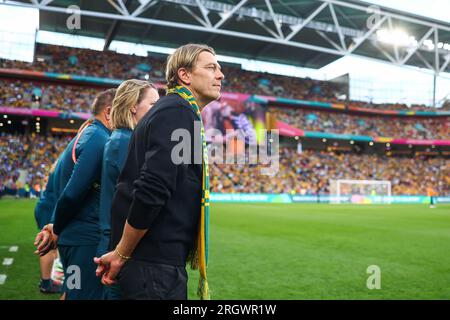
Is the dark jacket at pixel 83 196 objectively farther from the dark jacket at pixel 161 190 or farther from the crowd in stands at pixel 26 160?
the crowd in stands at pixel 26 160

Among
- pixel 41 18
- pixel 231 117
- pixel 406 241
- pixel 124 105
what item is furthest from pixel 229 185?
pixel 124 105

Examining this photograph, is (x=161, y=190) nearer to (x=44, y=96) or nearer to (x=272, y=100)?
(x=44, y=96)

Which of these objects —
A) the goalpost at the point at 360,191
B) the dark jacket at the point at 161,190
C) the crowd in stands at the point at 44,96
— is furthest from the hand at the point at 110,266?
the goalpost at the point at 360,191

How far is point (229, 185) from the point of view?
126 ft

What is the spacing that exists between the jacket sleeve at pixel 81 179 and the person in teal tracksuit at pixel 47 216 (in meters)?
1.25

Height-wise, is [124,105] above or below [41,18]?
below

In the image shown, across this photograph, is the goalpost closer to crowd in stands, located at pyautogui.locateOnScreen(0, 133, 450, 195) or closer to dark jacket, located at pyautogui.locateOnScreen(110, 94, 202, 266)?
crowd in stands, located at pyautogui.locateOnScreen(0, 133, 450, 195)

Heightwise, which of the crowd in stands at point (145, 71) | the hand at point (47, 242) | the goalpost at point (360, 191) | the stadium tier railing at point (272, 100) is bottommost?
the goalpost at point (360, 191)

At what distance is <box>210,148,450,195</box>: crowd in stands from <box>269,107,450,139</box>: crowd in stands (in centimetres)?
306

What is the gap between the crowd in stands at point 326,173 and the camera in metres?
39.7

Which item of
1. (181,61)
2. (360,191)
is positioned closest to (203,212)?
(181,61)

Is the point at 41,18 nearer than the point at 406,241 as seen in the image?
No
